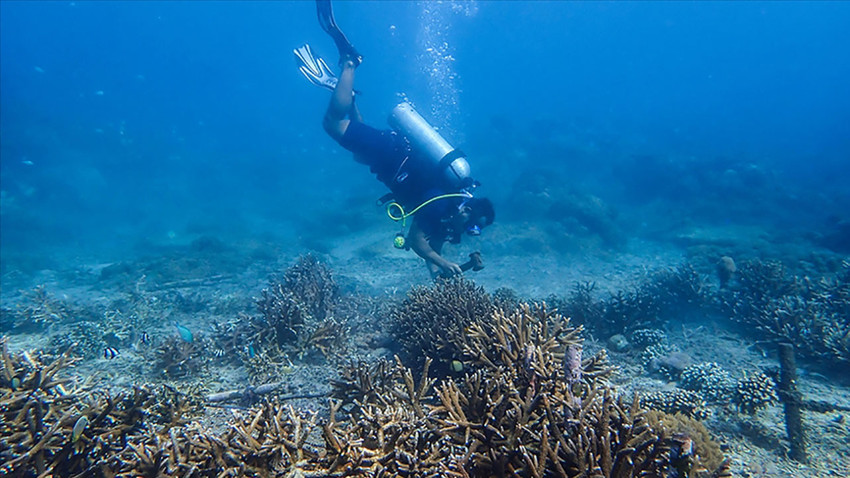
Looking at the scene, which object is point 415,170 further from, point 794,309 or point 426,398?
point 794,309

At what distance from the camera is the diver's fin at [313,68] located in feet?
30.5

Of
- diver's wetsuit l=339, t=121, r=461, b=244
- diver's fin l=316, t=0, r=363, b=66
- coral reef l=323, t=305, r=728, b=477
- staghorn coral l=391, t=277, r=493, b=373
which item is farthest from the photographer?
diver's fin l=316, t=0, r=363, b=66

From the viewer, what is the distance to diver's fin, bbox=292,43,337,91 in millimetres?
9281

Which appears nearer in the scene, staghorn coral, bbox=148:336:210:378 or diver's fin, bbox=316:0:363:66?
staghorn coral, bbox=148:336:210:378

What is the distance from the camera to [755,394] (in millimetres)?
4395

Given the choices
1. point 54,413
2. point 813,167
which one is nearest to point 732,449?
point 54,413

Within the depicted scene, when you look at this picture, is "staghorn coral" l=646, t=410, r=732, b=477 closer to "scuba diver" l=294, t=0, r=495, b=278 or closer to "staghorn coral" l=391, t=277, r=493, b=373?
"staghorn coral" l=391, t=277, r=493, b=373

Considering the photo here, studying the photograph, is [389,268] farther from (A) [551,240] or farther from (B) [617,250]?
(B) [617,250]

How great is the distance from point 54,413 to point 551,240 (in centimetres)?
1518

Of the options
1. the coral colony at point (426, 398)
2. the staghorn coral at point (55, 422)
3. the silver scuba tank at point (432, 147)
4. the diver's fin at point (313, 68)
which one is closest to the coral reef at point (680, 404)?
the coral colony at point (426, 398)

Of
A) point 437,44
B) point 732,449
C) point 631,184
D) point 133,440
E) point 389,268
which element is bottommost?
point 133,440

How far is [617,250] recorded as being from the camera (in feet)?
50.1

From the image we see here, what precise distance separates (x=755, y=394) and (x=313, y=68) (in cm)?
1028

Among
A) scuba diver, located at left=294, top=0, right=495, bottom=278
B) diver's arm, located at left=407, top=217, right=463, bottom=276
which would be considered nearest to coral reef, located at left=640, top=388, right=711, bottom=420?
scuba diver, located at left=294, top=0, right=495, bottom=278
